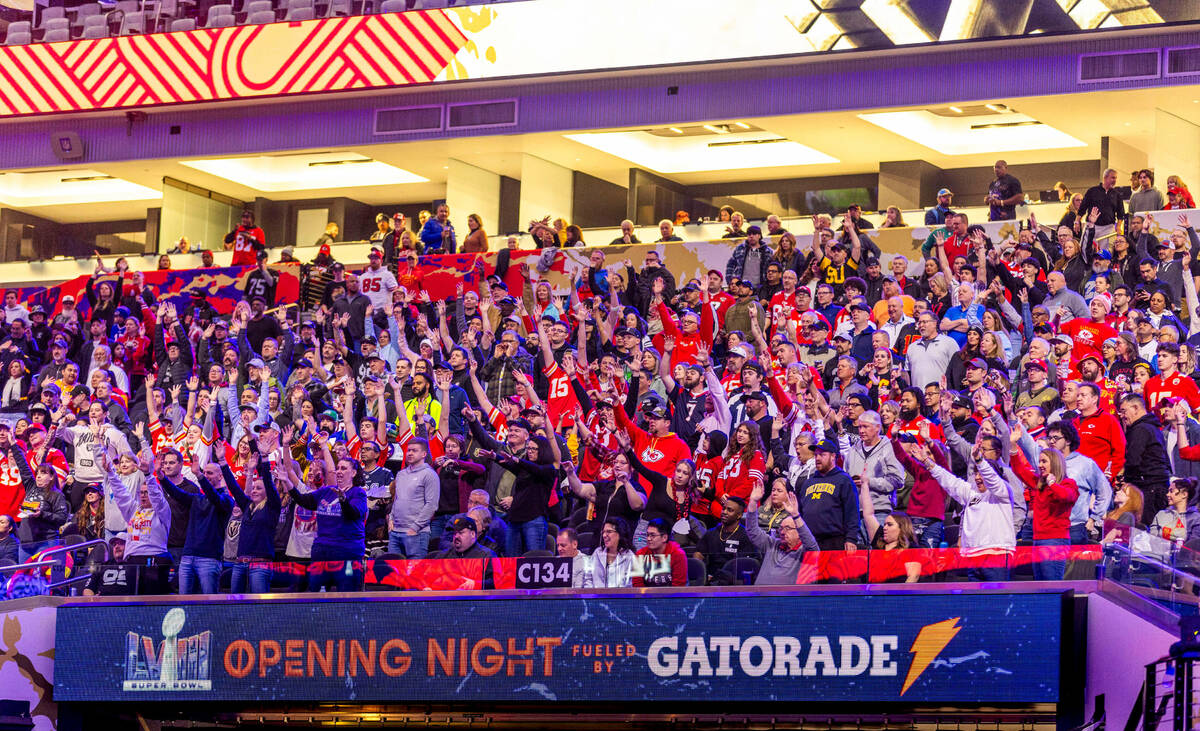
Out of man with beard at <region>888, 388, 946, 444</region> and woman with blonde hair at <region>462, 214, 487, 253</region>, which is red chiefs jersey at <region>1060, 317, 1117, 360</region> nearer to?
man with beard at <region>888, 388, 946, 444</region>

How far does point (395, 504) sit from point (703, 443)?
2.49 meters

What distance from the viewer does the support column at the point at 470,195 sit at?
27016mm

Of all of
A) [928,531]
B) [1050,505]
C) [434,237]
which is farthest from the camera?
[434,237]

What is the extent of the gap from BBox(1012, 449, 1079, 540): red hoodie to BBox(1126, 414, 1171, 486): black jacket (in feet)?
2.59

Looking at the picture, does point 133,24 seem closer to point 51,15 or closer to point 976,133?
point 51,15

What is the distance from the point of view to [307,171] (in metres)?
28.9

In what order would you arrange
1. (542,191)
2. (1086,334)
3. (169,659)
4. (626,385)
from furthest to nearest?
1. (542,191)
2. (626,385)
3. (1086,334)
4. (169,659)

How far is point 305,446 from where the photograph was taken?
16328 mm

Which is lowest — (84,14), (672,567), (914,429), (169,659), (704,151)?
(169,659)

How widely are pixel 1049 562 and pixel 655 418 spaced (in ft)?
11.5

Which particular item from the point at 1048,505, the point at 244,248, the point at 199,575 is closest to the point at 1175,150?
the point at 244,248

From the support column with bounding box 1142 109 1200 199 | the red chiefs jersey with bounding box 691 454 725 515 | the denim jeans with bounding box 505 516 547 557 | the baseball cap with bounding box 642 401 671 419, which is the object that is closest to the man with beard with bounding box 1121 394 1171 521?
the red chiefs jersey with bounding box 691 454 725 515

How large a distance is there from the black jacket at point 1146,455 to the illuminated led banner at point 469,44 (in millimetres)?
10150

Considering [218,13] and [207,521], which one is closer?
[207,521]
